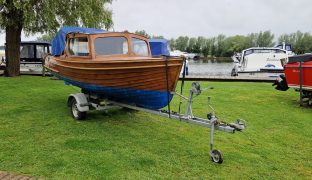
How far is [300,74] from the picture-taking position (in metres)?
9.74

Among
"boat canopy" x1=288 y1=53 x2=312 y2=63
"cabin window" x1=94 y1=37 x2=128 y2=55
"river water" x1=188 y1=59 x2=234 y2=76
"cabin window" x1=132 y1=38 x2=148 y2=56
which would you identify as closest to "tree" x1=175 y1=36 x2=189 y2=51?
"river water" x1=188 y1=59 x2=234 y2=76

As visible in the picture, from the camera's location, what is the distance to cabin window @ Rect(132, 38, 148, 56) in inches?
313

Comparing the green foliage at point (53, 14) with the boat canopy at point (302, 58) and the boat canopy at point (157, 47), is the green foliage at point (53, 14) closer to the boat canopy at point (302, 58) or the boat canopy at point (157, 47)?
the boat canopy at point (157, 47)

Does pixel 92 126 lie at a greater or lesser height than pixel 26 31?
lesser

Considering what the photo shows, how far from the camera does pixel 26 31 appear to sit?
58.9 ft

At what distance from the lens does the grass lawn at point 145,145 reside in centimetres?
496

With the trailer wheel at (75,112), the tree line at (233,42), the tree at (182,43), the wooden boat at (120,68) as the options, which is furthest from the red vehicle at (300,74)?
the tree at (182,43)

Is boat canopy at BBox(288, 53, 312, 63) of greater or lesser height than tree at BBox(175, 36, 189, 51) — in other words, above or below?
below

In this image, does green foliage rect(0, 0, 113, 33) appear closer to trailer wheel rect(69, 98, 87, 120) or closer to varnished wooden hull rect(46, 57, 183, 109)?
trailer wheel rect(69, 98, 87, 120)

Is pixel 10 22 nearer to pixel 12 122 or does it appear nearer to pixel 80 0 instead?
pixel 80 0

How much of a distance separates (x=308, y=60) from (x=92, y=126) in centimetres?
657

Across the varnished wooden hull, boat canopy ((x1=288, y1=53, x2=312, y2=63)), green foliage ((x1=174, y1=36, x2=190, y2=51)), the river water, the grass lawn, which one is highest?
green foliage ((x1=174, y1=36, x2=190, y2=51))

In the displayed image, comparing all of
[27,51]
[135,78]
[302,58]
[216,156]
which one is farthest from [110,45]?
[27,51]

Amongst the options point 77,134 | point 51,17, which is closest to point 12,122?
point 77,134
